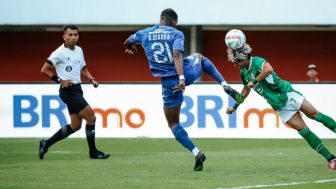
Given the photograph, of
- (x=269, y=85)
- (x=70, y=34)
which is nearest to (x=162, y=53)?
(x=269, y=85)

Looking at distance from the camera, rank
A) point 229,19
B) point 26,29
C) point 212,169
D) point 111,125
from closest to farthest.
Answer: point 212,169 < point 111,125 < point 229,19 < point 26,29

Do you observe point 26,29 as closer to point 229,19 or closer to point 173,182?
point 229,19

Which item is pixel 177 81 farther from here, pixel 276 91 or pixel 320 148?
pixel 320 148

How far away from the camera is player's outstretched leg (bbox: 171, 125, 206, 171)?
1429 cm

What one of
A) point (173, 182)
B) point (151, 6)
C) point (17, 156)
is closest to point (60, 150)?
point (17, 156)

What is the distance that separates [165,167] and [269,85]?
2.09 m

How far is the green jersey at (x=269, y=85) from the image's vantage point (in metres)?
14.0

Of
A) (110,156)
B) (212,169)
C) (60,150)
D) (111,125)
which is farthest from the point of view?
(111,125)

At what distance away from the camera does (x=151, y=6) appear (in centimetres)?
2969

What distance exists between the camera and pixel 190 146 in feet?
47.5

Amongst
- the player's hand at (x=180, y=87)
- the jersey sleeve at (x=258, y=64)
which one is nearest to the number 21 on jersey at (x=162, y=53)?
the player's hand at (x=180, y=87)

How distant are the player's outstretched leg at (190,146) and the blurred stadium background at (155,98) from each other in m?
0.15

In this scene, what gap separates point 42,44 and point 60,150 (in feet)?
44.8

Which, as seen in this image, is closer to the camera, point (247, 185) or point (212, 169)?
point (247, 185)
